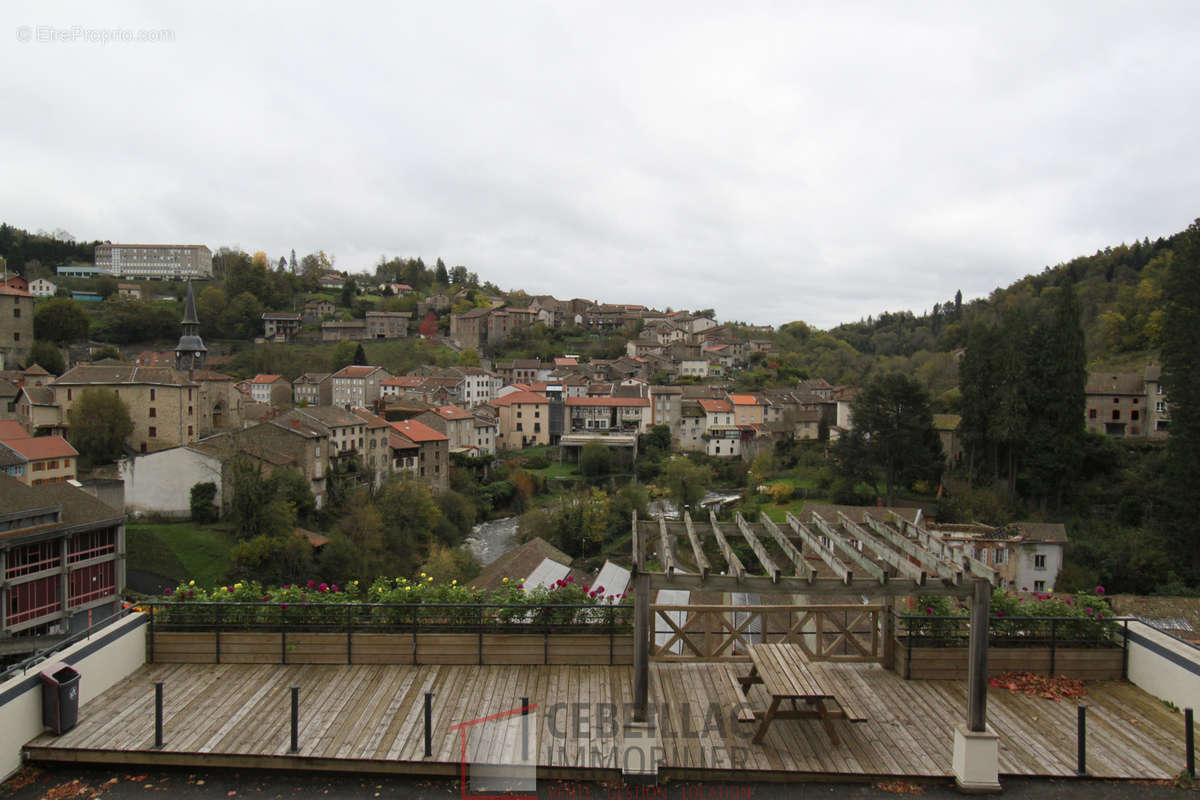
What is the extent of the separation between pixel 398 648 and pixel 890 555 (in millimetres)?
4623

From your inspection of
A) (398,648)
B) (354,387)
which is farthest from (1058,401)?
(354,387)

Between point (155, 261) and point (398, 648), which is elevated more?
point (155, 261)

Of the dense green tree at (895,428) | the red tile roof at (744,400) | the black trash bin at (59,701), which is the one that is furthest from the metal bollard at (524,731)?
the red tile roof at (744,400)

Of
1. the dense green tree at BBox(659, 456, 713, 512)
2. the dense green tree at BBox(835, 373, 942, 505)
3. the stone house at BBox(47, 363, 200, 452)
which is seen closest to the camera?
the dense green tree at BBox(835, 373, 942, 505)

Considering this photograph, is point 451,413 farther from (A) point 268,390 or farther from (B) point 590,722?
(B) point 590,722

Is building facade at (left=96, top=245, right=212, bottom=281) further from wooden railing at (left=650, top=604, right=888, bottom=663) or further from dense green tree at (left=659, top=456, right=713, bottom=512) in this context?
wooden railing at (left=650, top=604, right=888, bottom=663)

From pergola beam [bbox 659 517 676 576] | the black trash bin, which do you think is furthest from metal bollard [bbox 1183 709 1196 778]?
the black trash bin

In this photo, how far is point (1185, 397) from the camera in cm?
2555

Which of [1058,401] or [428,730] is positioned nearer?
→ [428,730]

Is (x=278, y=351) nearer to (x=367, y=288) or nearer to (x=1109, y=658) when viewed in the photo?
(x=367, y=288)

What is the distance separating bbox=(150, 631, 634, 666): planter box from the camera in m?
6.52

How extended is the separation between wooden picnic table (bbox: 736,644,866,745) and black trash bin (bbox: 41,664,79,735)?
535 cm

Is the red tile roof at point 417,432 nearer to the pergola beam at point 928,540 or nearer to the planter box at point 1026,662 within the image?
the pergola beam at point 928,540

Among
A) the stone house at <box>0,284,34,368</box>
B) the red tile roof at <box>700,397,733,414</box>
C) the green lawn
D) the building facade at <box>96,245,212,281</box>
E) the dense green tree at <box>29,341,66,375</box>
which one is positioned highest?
the building facade at <box>96,245,212,281</box>
